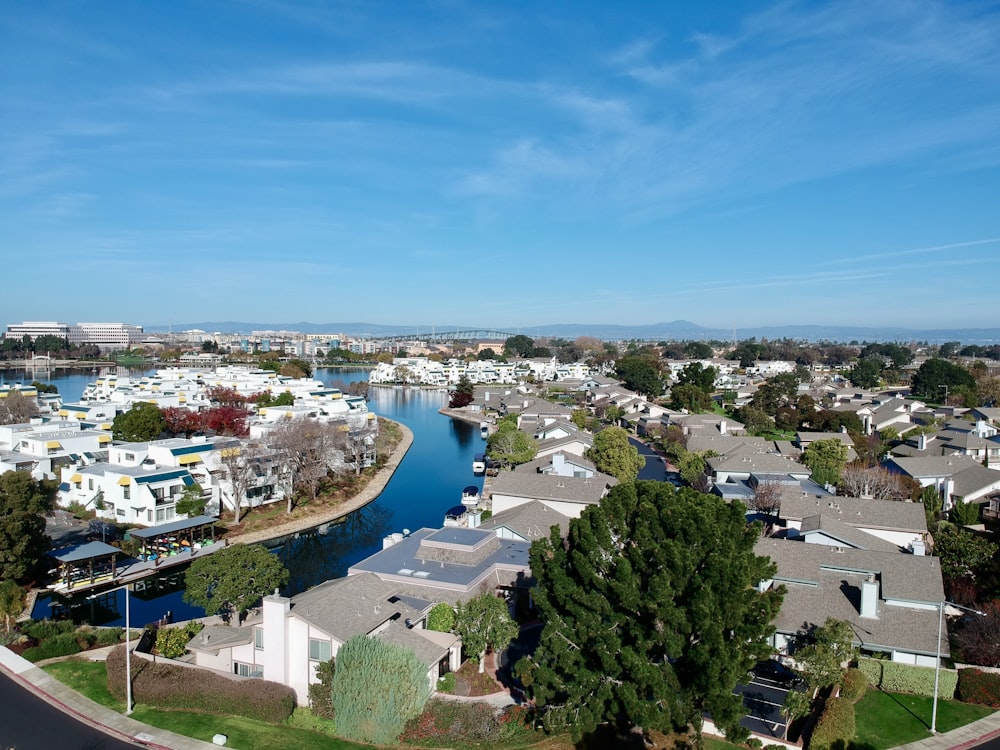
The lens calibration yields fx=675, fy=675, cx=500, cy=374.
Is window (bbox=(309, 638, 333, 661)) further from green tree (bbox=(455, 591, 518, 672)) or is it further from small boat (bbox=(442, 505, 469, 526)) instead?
small boat (bbox=(442, 505, 469, 526))

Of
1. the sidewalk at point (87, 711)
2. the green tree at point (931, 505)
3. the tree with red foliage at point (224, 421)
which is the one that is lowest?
the sidewalk at point (87, 711)

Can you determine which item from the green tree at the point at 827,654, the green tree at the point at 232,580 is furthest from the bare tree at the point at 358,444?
the green tree at the point at 827,654

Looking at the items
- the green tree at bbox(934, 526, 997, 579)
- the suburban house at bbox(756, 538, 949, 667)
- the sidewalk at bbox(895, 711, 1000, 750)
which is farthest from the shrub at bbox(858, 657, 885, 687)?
the green tree at bbox(934, 526, 997, 579)

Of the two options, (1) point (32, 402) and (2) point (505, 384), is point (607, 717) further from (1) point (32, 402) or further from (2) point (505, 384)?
(2) point (505, 384)

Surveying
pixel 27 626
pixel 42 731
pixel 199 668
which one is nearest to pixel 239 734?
pixel 199 668

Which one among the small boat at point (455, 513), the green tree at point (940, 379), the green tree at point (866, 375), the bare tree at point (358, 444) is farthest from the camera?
the green tree at point (866, 375)

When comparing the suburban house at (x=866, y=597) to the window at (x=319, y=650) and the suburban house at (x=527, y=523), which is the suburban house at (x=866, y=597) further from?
the window at (x=319, y=650)

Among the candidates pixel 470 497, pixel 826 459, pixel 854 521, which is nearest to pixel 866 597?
pixel 854 521
